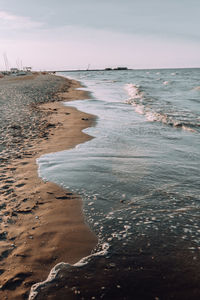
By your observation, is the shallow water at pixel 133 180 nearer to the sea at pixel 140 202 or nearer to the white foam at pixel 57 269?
the sea at pixel 140 202

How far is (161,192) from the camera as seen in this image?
4691mm

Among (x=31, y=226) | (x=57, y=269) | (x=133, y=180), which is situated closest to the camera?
(x=57, y=269)

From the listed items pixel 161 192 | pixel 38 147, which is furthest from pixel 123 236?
pixel 38 147

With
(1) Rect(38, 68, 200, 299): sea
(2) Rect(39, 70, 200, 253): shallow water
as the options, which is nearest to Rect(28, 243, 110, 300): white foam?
(1) Rect(38, 68, 200, 299): sea

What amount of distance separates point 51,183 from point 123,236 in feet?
7.59

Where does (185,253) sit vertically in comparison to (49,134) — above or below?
below

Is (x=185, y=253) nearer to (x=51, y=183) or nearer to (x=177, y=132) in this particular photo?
(x=51, y=183)

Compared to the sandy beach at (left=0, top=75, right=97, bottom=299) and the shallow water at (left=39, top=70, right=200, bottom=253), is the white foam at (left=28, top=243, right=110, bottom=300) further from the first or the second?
the shallow water at (left=39, top=70, right=200, bottom=253)

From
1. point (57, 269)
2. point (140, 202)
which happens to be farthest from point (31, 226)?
point (140, 202)

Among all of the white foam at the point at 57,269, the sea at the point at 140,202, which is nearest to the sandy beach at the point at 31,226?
the white foam at the point at 57,269

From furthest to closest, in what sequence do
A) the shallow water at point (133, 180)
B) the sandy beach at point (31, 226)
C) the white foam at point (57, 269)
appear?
the shallow water at point (133, 180) → the sandy beach at point (31, 226) → the white foam at point (57, 269)

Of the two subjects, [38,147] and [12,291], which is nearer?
[12,291]

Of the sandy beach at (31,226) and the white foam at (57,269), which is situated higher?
the sandy beach at (31,226)

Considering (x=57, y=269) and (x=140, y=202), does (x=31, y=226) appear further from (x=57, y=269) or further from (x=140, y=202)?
(x=140, y=202)
